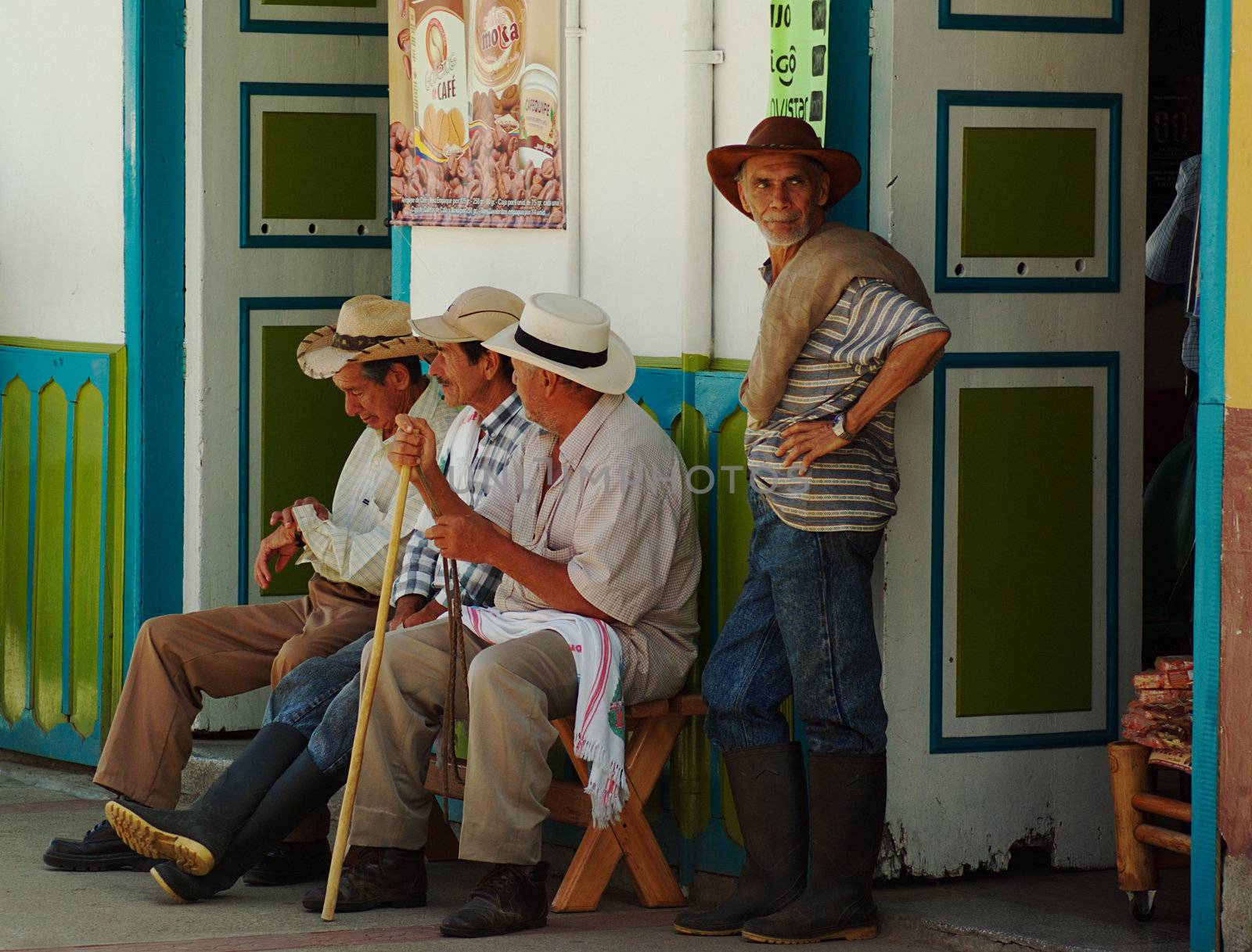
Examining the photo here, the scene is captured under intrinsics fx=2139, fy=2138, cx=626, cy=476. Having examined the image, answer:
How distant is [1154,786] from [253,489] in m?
3.38

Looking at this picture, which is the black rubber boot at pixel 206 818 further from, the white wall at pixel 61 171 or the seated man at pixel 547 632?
the white wall at pixel 61 171

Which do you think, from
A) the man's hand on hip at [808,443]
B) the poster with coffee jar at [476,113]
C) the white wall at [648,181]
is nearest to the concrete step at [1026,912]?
the man's hand on hip at [808,443]

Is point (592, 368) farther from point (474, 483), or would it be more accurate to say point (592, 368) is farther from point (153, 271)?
point (153, 271)

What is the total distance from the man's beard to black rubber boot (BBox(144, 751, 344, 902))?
1.70m

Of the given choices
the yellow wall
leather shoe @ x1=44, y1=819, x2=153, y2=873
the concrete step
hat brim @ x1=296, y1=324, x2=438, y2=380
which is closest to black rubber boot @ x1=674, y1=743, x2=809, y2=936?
the concrete step

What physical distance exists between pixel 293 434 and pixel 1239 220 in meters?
3.77

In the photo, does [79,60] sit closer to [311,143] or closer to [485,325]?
[311,143]

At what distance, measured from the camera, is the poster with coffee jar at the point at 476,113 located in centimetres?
597

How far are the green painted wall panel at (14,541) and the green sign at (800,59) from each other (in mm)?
3355

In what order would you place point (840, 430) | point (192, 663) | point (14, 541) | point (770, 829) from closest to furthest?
point (840, 430) < point (770, 829) < point (192, 663) < point (14, 541)

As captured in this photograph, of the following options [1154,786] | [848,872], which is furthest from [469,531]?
[1154,786]

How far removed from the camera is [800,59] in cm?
511

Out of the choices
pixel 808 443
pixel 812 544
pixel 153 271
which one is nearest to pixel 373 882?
pixel 812 544

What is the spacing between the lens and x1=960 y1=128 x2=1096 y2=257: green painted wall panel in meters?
5.15
